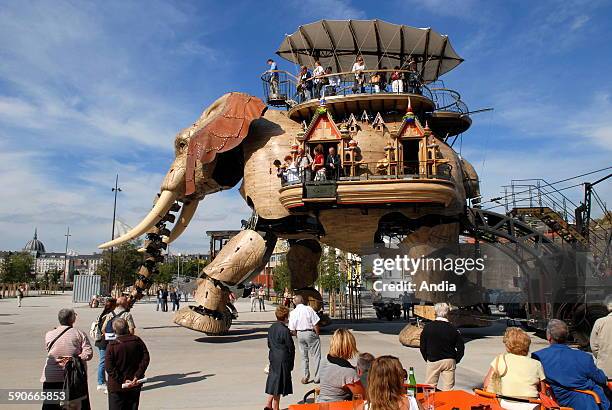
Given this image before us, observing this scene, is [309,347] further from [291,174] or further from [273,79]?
[273,79]

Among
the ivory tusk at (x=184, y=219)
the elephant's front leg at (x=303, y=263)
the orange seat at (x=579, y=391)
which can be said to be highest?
the ivory tusk at (x=184, y=219)

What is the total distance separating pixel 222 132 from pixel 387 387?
12.3 metres

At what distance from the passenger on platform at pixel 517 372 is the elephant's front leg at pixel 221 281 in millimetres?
10395

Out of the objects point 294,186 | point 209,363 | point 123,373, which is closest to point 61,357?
point 123,373

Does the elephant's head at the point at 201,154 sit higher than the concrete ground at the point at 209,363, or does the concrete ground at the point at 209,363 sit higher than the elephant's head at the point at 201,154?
the elephant's head at the point at 201,154

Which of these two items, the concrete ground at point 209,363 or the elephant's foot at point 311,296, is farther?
the elephant's foot at point 311,296

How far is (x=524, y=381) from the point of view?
15.2 feet

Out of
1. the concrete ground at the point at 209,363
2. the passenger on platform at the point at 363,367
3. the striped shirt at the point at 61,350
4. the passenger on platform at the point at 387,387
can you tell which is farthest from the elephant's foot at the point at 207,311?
the passenger on platform at the point at 387,387

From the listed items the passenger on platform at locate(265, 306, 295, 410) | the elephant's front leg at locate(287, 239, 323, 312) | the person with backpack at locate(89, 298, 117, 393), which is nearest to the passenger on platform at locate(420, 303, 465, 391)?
the passenger on platform at locate(265, 306, 295, 410)

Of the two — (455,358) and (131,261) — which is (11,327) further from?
(131,261)

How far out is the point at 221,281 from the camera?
14539 mm

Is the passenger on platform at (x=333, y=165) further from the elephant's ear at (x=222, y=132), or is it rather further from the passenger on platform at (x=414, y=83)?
the passenger on platform at (x=414, y=83)

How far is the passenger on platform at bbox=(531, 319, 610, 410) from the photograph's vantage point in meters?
4.78

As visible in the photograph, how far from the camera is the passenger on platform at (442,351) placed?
6.21 meters
